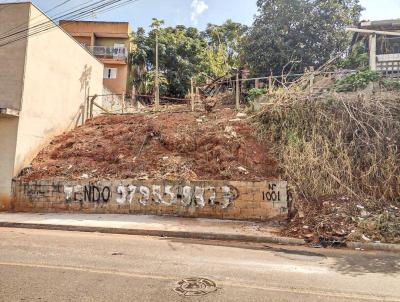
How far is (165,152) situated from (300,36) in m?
13.1

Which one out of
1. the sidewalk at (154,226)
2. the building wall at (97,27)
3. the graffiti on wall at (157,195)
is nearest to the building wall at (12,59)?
the graffiti on wall at (157,195)

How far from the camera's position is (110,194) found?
471 inches

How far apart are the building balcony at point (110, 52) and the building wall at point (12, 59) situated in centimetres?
1825

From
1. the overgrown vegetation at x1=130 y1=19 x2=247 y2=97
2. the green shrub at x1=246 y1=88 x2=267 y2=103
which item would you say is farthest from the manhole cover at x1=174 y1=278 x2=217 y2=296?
the overgrown vegetation at x1=130 y1=19 x2=247 y2=97

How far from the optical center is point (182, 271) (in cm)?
559

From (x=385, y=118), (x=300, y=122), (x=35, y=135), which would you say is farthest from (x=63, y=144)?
(x=385, y=118)

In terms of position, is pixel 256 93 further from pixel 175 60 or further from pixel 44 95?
pixel 175 60

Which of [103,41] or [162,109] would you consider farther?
[103,41]

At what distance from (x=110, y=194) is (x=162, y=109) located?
765cm

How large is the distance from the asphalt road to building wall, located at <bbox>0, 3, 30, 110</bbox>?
6.64 m

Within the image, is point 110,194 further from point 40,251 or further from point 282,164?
point 282,164

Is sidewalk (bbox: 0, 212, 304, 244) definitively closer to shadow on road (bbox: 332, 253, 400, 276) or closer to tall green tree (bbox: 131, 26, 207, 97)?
shadow on road (bbox: 332, 253, 400, 276)

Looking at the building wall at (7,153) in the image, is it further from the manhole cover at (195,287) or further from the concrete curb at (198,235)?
the manhole cover at (195,287)

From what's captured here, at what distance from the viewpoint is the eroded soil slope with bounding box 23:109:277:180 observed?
12.2 m
